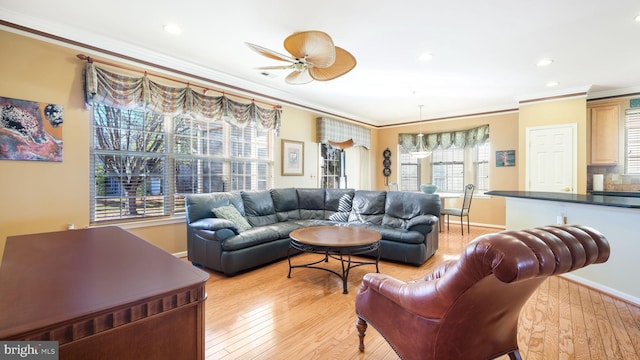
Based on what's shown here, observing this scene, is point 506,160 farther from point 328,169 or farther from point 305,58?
point 305,58

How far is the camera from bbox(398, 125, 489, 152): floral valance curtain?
6.35 m

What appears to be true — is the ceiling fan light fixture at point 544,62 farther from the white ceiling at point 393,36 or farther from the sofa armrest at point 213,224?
the sofa armrest at point 213,224

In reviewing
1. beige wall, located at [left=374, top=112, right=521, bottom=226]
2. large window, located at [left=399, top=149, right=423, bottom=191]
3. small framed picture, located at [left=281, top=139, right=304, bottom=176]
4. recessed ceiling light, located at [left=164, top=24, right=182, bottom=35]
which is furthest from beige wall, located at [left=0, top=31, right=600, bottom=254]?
beige wall, located at [left=374, top=112, right=521, bottom=226]

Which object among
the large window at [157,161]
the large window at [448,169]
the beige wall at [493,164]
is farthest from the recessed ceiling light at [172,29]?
the large window at [448,169]

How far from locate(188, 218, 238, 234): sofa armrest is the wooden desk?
6.90 ft

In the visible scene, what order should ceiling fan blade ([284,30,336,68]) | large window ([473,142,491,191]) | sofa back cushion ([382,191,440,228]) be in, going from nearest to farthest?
ceiling fan blade ([284,30,336,68])
sofa back cushion ([382,191,440,228])
large window ([473,142,491,191])

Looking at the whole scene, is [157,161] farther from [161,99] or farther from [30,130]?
[30,130]

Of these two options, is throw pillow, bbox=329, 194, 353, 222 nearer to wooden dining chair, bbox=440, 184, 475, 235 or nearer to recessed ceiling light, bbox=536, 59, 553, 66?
wooden dining chair, bbox=440, 184, 475, 235

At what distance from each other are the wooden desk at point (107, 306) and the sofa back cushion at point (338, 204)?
3.66m

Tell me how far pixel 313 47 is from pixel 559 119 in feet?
16.2

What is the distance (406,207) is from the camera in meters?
4.24

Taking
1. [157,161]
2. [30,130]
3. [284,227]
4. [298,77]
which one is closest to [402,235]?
[284,227]

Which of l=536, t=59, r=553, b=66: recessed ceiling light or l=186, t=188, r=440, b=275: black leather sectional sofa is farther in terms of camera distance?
l=536, t=59, r=553, b=66: recessed ceiling light

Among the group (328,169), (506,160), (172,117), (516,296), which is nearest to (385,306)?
(516,296)
